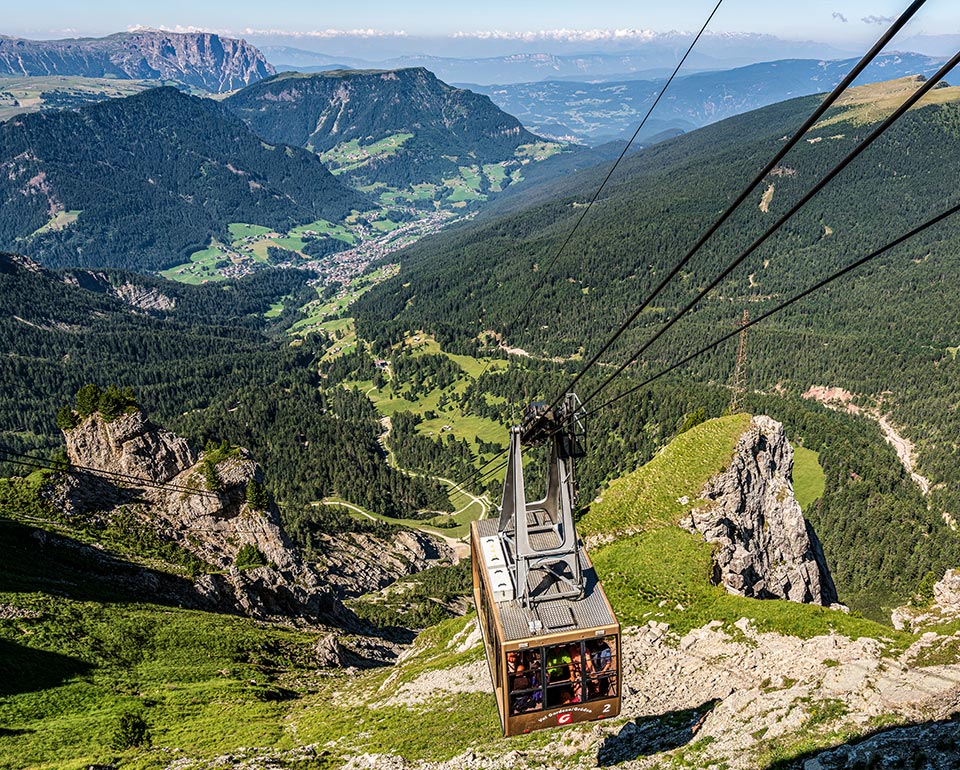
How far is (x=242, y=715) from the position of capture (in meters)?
45.8

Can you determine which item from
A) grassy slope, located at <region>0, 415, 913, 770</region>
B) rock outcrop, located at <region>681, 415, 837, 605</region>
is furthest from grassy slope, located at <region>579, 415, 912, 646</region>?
rock outcrop, located at <region>681, 415, 837, 605</region>

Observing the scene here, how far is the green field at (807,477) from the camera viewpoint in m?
152

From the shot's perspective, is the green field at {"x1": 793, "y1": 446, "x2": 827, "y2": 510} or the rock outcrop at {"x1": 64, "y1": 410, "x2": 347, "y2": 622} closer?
the rock outcrop at {"x1": 64, "y1": 410, "x2": 347, "y2": 622}

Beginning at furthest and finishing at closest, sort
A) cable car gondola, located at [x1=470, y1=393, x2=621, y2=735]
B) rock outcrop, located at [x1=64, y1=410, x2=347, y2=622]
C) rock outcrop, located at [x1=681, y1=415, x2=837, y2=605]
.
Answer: rock outcrop, located at [x1=64, y1=410, x2=347, y2=622], rock outcrop, located at [x1=681, y1=415, x2=837, y2=605], cable car gondola, located at [x1=470, y1=393, x2=621, y2=735]

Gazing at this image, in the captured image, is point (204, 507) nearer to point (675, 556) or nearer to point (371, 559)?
point (371, 559)

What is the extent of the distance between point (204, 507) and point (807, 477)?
499ft

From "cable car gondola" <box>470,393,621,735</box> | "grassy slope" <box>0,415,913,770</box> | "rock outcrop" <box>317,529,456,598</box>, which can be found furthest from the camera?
"rock outcrop" <box>317,529,456,598</box>

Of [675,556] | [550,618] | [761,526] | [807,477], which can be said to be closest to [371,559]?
[761,526]

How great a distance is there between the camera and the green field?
500 feet

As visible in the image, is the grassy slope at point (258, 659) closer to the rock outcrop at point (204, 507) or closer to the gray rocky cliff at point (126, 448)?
the rock outcrop at point (204, 507)

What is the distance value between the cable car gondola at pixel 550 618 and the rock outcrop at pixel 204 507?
52164 mm

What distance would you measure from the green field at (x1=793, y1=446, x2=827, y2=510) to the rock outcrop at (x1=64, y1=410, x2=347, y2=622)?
123 m

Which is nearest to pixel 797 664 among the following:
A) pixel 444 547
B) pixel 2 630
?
pixel 2 630

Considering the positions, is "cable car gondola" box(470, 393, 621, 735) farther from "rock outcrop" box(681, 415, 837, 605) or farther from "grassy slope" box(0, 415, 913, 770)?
"rock outcrop" box(681, 415, 837, 605)
